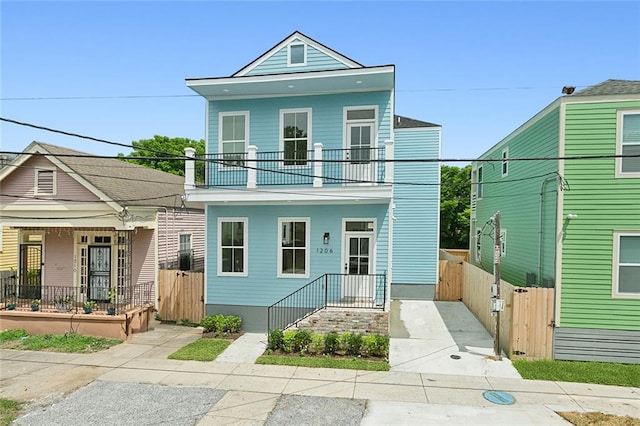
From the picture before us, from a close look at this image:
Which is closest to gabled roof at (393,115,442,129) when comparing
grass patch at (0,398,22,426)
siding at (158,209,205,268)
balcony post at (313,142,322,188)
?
balcony post at (313,142,322,188)

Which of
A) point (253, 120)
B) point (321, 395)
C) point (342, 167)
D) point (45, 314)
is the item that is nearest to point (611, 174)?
point (342, 167)

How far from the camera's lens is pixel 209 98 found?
12.0 m

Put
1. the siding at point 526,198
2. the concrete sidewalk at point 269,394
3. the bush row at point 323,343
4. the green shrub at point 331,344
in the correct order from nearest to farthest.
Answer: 1. the concrete sidewalk at point 269,394
2. the bush row at point 323,343
3. the green shrub at point 331,344
4. the siding at point 526,198

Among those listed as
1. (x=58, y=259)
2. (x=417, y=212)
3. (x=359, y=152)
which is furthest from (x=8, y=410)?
(x=417, y=212)

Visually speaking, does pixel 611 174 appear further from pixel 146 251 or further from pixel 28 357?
pixel 28 357

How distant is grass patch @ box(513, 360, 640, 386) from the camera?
8.10 meters

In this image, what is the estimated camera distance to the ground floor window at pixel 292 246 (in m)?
11.4

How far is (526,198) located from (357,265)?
6144 mm

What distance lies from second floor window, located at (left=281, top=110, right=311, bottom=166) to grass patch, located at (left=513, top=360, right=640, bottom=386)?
8.58 meters

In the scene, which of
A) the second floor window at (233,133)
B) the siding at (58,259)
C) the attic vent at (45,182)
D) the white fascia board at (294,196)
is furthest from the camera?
the siding at (58,259)

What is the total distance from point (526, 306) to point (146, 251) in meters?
12.8

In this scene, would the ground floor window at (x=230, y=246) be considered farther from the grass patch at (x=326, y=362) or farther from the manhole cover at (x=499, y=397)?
the manhole cover at (x=499, y=397)

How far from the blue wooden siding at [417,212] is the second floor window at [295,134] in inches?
239

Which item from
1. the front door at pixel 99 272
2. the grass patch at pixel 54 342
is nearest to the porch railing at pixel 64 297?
the front door at pixel 99 272
